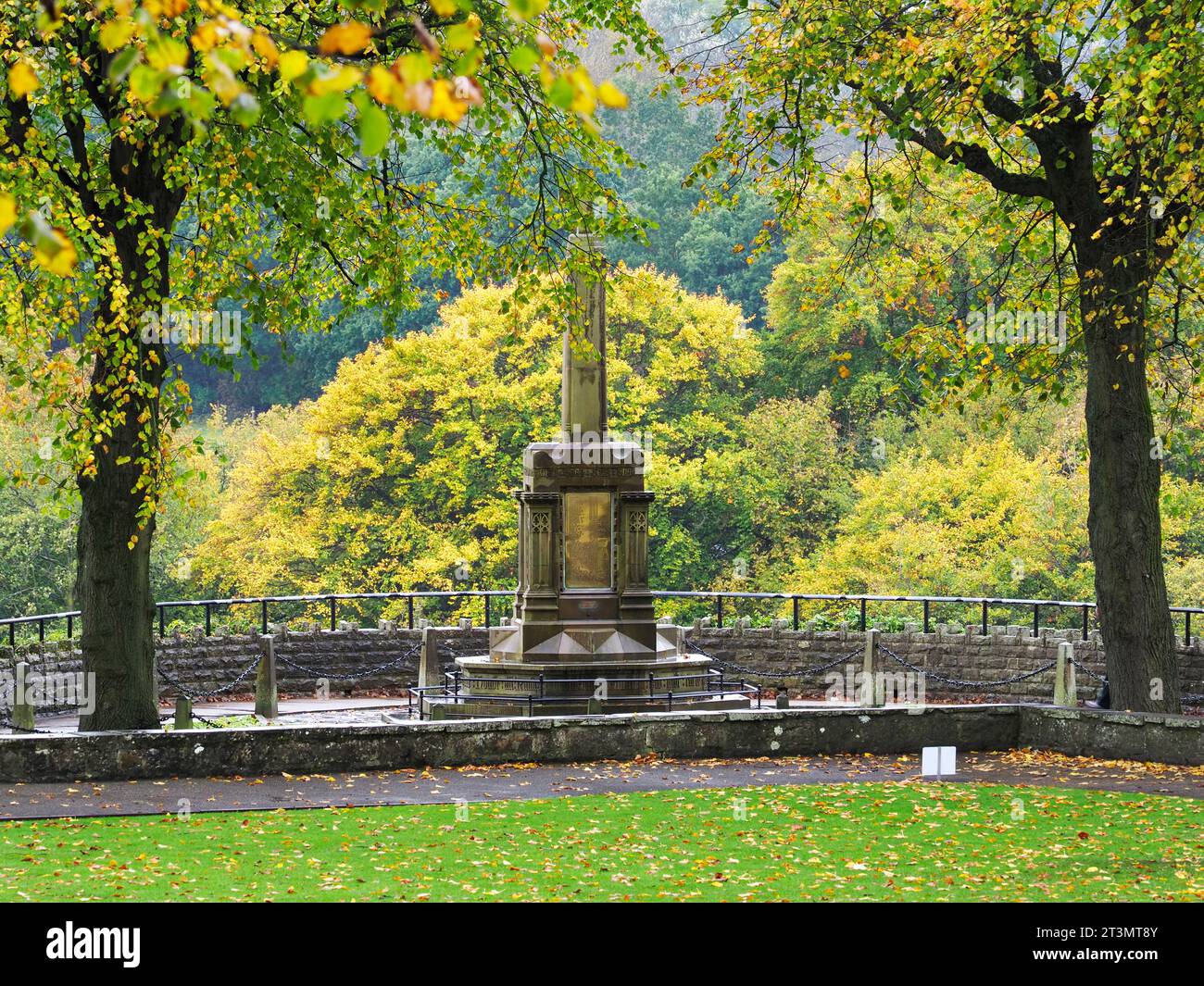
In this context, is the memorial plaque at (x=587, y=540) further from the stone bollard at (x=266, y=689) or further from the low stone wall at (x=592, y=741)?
the low stone wall at (x=592, y=741)

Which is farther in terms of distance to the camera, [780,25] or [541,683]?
[541,683]

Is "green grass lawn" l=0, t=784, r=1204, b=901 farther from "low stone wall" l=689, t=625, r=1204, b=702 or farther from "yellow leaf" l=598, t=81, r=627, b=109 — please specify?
"low stone wall" l=689, t=625, r=1204, b=702

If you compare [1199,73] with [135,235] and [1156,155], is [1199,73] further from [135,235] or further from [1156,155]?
[135,235]

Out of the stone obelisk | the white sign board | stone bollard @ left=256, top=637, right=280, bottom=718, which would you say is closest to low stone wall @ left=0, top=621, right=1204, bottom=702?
stone bollard @ left=256, top=637, right=280, bottom=718

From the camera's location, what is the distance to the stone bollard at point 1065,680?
21.8 m

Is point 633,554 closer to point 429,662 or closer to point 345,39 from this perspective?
point 429,662

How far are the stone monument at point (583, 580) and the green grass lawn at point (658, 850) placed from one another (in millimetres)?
6991

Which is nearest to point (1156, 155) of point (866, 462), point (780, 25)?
point (780, 25)

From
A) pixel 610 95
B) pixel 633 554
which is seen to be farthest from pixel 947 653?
pixel 610 95

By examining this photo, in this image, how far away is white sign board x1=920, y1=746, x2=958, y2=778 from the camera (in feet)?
48.9

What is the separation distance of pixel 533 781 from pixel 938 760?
3.96 m

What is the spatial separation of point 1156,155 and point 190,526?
3664 cm

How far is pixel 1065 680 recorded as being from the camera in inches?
886

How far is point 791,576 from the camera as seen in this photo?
43.5 meters
